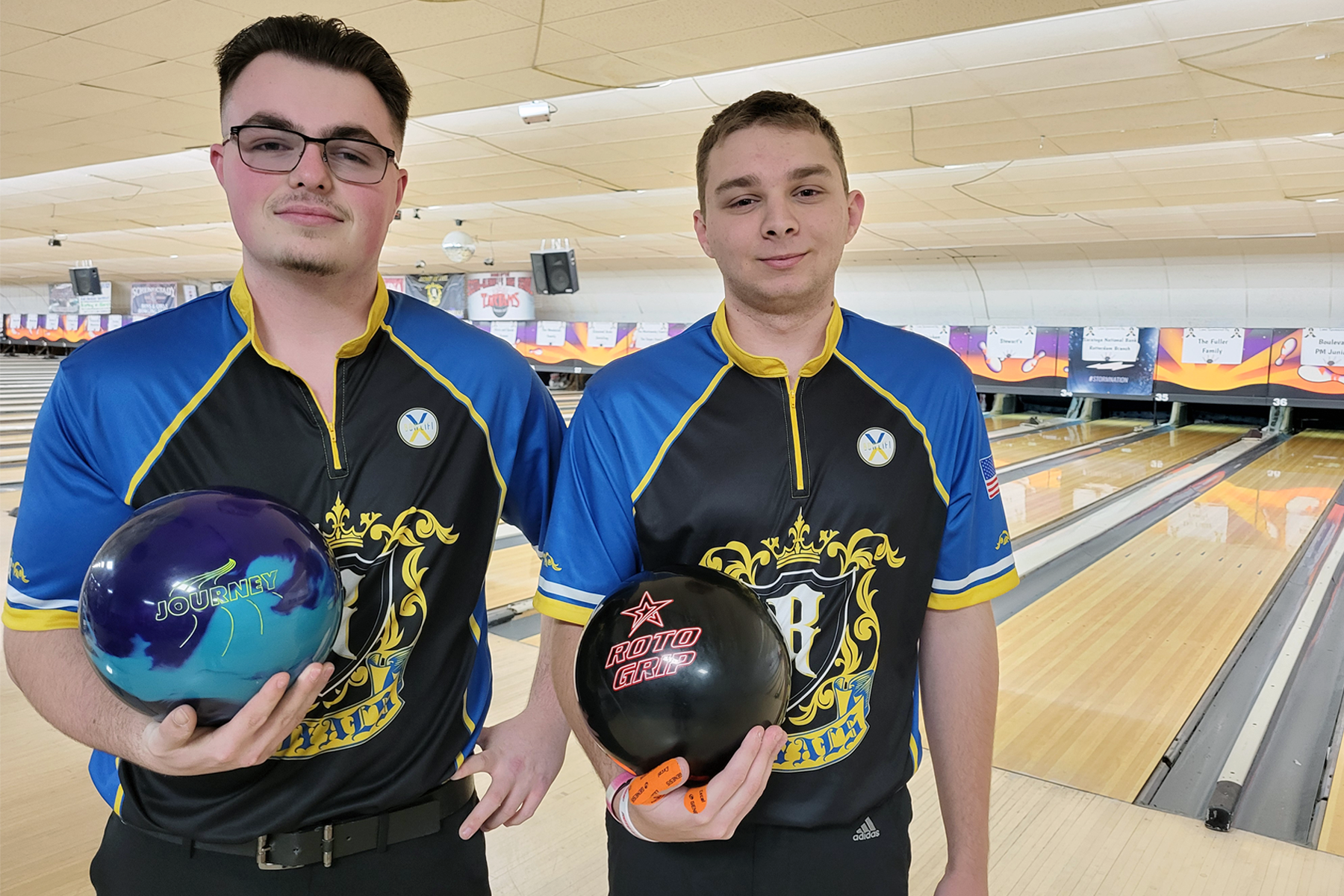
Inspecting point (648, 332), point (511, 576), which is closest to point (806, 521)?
point (511, 576)

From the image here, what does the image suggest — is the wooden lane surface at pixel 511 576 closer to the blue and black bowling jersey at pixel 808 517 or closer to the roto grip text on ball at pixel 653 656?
the blue and black bowling jersey at pixel 808 517

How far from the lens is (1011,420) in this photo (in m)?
12.7

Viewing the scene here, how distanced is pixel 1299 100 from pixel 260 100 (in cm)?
502

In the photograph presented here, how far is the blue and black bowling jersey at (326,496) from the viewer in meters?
1.10

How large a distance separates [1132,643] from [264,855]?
3600 millimetres

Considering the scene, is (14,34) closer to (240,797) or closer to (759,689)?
(240,797)

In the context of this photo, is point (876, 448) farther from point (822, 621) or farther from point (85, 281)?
point (85, 281)

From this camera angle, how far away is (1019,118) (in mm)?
5016

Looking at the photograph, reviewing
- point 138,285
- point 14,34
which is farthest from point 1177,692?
point 138,285

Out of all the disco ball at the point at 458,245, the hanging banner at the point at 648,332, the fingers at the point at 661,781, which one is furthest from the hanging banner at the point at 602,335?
the fingers at the point at 661,781

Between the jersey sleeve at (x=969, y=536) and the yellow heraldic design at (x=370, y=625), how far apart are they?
717 millimetres

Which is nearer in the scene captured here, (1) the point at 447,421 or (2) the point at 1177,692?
(1) the point at 447,421

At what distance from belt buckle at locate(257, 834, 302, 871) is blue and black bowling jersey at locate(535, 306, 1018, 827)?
0.43 m

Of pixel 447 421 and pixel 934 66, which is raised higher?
pixel 934 66
